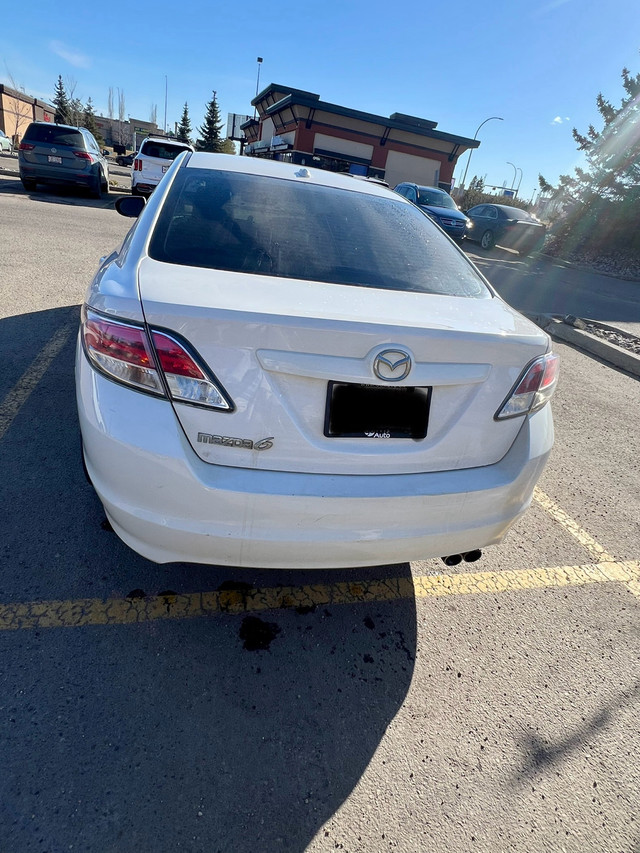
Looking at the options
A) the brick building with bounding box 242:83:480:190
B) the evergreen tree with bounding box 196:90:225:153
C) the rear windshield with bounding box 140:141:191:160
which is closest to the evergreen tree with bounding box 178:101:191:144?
the evergreen tree with bounding box 196:90:225:153

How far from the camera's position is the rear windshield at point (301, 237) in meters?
2.11

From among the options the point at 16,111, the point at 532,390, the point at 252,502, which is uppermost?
the point at 532,390

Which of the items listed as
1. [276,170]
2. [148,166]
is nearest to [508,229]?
[148,166]

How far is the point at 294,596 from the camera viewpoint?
241 centimetres

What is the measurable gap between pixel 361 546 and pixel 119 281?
1238 millimetres

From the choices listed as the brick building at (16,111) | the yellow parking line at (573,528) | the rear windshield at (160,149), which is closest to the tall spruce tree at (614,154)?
the rear windshield at (160,149)

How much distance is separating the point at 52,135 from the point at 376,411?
50.0ft

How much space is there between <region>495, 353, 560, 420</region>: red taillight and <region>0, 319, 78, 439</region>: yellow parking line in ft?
9.37

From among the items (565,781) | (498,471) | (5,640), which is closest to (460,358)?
(498,471)

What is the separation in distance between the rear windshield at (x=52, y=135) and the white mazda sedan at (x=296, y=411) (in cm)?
1419

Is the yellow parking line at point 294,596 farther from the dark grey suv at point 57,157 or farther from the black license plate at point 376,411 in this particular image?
the dark grey suv at point 57,157

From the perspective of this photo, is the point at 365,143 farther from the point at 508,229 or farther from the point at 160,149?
the point at 160,149

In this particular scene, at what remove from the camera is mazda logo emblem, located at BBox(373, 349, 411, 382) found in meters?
1.68

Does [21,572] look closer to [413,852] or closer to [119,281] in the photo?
[119,281]
